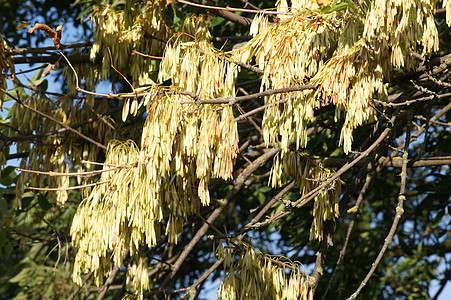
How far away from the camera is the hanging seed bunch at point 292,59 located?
1.93m

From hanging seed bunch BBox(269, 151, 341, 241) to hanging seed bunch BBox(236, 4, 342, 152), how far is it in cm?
31

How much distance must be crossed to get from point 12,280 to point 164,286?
2274 millimetres

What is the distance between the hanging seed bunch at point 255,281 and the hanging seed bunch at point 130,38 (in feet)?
3.27

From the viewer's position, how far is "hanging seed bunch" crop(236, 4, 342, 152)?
193 cm

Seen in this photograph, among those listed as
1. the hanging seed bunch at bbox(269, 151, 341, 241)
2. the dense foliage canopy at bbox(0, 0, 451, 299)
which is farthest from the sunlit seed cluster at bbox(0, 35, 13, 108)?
the hanging seed bunch at bbox(269, 151, 341, 241)

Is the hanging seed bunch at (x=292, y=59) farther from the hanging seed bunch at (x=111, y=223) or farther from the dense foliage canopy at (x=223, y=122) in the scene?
the hanging seed bunch at (x=111, y=223)

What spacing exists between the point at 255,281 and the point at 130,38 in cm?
133

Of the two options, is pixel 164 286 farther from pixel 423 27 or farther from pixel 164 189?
pixel 423 27

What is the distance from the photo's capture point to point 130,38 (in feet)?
9.05

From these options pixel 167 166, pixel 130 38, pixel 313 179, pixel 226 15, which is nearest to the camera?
pixel 167 166

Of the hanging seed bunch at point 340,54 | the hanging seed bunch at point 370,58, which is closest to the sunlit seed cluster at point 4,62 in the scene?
the hanging seed bunch at point 340,54

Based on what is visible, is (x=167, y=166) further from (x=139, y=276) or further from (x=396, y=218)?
(x=396, y=218)

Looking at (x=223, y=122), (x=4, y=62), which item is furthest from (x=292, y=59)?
(x=4, y=62)

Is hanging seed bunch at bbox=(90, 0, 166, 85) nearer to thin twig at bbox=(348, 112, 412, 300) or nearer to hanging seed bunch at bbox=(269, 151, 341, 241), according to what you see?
hanging seed bunch at bbox=(269, 151, 341, 241)
